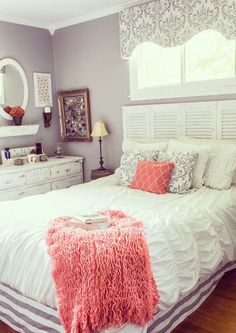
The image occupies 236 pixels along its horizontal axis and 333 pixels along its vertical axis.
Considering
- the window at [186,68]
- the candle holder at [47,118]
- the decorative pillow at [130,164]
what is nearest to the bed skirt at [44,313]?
the decorative pillow at [130,164]

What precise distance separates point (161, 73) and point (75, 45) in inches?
53.2

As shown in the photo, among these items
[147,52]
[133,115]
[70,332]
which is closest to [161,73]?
[147,52]

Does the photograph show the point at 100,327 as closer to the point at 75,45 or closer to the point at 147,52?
the point at 147,52

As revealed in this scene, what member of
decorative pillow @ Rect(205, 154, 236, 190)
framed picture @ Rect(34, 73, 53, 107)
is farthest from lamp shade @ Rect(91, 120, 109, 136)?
decorative pillow @ Rect(205, 154, 236, 190)

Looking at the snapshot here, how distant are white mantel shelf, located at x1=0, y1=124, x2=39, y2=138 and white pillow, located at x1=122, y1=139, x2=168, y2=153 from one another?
1278mm

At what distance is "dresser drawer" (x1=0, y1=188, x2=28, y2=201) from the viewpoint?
148 inches

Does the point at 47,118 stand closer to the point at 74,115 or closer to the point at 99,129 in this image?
the point at 74,115

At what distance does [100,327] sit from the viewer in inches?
63.3

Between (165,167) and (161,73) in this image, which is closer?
(165,167)

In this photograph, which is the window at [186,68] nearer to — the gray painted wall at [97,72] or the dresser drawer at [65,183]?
the gray painted wall at [97,72]

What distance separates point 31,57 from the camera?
14.8 ft

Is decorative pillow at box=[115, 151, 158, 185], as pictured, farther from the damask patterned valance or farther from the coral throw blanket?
the coral throw blanket

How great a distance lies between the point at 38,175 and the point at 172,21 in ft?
7.30

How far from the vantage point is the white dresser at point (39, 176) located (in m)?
3.81
